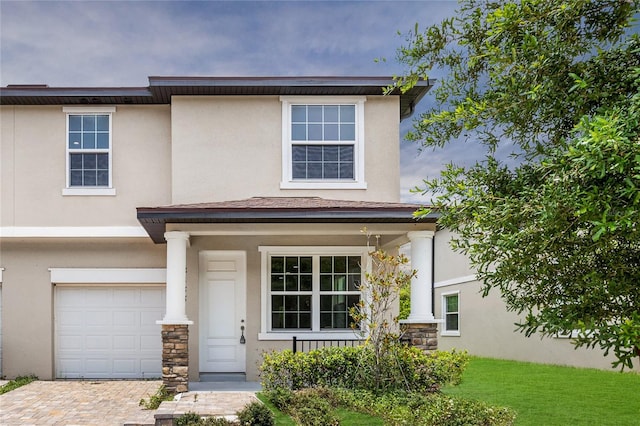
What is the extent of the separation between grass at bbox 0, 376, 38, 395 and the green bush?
223 inches

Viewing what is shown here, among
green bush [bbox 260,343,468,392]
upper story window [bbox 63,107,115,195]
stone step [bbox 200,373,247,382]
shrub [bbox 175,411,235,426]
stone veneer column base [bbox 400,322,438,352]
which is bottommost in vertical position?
stone step [bbox 200,373,247,382]

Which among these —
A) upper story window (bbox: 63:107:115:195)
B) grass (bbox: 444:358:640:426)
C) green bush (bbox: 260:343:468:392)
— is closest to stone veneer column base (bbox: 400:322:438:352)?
green bush (bbox: 260:343:468:392)

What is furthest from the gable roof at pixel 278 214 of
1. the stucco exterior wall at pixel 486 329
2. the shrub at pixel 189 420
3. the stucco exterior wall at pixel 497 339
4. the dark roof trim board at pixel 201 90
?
the stucco exterior wall at pixel 497 339

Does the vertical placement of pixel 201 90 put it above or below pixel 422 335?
above

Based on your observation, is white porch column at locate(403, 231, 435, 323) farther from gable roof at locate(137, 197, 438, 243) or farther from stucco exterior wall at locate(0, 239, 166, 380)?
stucco exterior wall at locate(0, 239, 166, 380)

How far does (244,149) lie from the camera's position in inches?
537

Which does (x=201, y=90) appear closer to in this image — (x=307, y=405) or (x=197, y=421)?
(x=307, y=405)

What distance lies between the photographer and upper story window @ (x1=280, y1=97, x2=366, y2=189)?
13594mm

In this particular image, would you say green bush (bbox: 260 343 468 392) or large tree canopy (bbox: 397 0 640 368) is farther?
green bush (bbox: 260 343 468 392)

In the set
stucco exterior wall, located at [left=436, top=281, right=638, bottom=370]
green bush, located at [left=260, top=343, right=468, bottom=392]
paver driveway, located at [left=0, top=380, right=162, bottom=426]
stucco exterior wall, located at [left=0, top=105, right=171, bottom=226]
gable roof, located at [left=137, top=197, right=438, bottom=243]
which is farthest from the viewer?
stucco exterior wall, located at [left=436, top=281, right=638, bottom=370]

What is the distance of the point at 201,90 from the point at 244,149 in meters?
1.55

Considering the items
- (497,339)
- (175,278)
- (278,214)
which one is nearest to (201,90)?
(278,214)

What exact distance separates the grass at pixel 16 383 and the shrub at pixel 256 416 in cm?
638

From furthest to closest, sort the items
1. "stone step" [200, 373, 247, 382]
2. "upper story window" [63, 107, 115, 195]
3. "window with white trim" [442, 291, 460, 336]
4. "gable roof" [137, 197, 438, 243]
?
"window with white trim" [442, 291, 460, 336] → "upper story window" [63, 107, 115, 195] → "stone step" [200, 373, 247, 382] → "gable roof" [137, 197, 438, 243]
